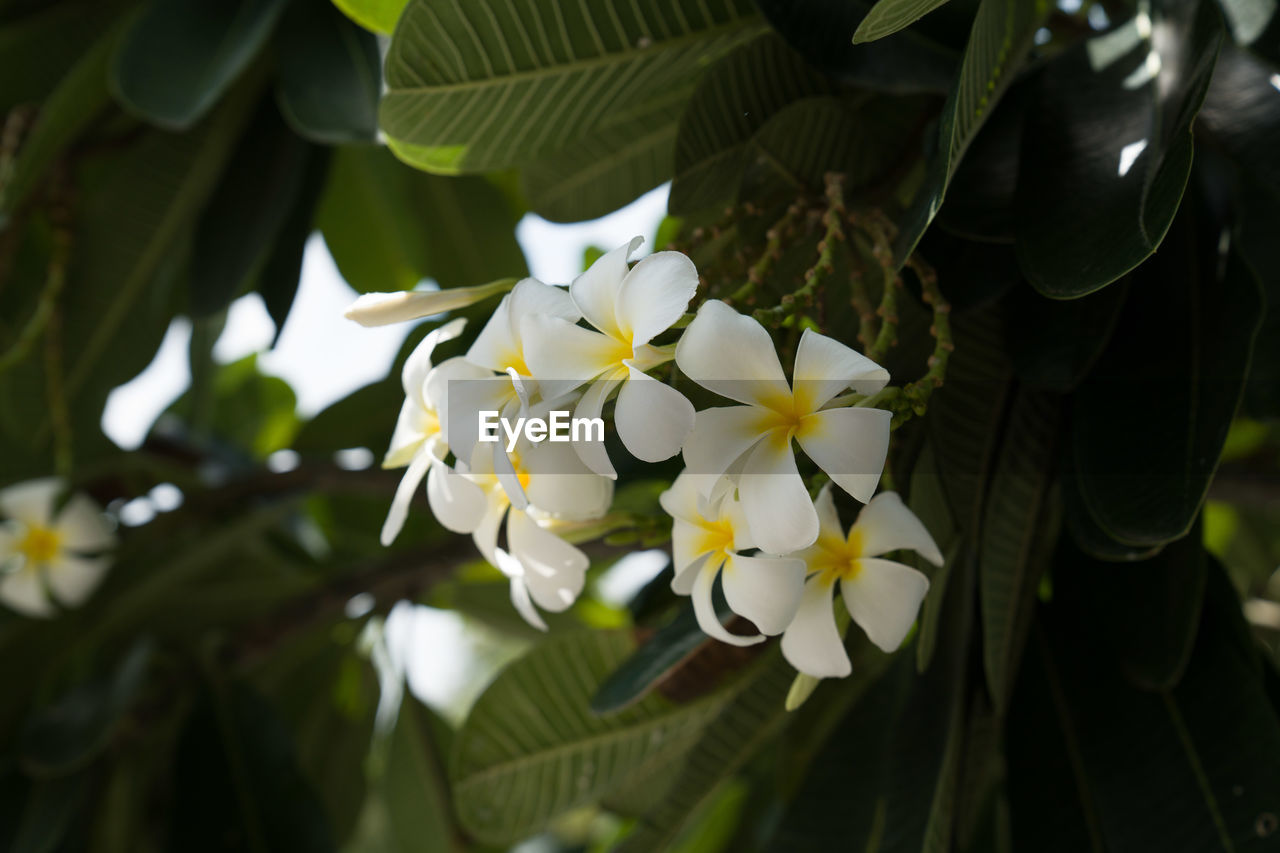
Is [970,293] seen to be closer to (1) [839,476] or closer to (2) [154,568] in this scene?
(1) [839,476]

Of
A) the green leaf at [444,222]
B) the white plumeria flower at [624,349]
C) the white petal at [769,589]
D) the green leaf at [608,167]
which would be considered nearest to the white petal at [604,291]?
the white plumeria flower at [624,349]

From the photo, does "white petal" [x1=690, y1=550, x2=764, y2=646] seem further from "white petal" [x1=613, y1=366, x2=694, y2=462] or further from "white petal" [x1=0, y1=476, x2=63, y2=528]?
"white petal" [x1=0, y1=476, x2=63, y2=528]

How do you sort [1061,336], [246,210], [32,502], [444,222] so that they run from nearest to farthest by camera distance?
[1061,336], [246,210], [32,502], [444,222]

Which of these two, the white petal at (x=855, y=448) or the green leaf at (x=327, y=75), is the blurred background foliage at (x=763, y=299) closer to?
the green leaf at (x=327, y=75)

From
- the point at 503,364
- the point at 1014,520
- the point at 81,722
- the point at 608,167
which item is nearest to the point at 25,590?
the point at 81,722

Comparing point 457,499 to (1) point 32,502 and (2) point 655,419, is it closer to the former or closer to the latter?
(2) point 655,419

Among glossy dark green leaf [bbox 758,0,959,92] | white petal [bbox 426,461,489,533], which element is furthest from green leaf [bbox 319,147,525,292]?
white petal [bbox 426,461,489,533]

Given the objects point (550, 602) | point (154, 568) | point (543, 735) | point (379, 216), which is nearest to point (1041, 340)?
point (550, 602)

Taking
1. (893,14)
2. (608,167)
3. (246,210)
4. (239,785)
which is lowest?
(239,785)
